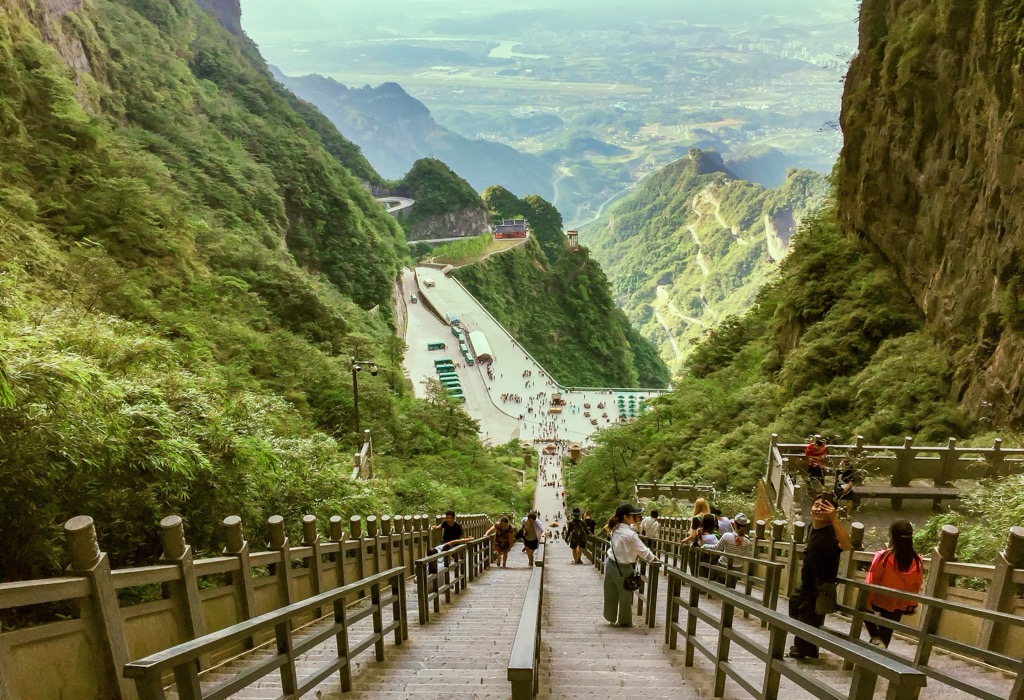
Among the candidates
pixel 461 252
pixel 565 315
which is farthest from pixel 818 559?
pixel 565 315

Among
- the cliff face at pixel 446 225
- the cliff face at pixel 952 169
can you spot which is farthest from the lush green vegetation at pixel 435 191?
the cliff face at pixel 952 169

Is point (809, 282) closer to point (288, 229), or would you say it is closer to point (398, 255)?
point (288, 229)

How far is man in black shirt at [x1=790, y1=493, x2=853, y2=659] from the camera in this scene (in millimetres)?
4215

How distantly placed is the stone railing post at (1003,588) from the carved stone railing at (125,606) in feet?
16.2

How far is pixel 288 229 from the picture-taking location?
45562 millimetres

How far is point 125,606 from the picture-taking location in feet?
10.6

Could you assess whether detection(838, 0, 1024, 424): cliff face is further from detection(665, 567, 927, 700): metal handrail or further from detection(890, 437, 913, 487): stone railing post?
detection(665, 567, 927, 700): metal handrail

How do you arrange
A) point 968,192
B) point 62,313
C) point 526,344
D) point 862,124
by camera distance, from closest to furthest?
1. point 62,313
2. point 968,192
3. point 862,124
4. point 526,344

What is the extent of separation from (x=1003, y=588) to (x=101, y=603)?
5254mm

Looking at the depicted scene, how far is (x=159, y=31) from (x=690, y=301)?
120133 mm

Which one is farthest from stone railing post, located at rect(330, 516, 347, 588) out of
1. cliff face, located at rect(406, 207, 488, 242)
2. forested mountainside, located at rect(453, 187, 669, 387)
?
cliff face, located at rect(406, 207, 488, 242)

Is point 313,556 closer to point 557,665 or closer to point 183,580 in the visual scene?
point 183,580

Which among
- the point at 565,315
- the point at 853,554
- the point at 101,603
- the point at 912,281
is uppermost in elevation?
the point at 565,315

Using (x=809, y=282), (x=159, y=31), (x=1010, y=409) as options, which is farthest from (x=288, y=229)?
(x=1010, y=409)
